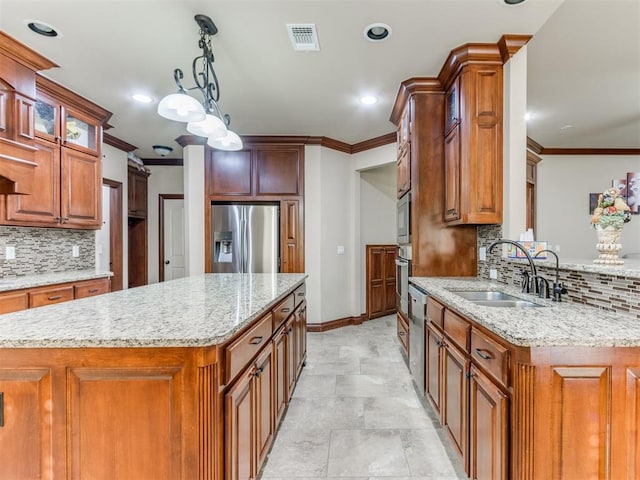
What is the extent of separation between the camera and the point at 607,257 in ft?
5.54

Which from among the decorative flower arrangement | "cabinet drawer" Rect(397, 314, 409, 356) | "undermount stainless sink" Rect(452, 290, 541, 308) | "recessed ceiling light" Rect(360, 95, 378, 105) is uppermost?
"recessed ceiling light" Rect(360, 95, 378, 105)

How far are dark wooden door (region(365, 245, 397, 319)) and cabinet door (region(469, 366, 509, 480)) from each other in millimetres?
3565

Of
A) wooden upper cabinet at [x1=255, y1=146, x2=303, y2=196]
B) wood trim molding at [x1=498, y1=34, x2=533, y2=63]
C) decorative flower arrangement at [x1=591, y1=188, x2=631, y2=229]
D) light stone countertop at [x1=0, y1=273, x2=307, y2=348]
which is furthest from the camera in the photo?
wooden upper cabinet at [x1=255, y1=146, x2=303, y2=196]

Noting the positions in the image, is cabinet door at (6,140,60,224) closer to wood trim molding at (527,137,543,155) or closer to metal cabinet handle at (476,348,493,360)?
metal cabinet handle at (476,348,493,360)

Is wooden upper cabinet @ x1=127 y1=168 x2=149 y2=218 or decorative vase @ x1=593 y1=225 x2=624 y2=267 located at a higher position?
wooden upper cabinet @ x1=127 y1=168 x2=149 y2=218

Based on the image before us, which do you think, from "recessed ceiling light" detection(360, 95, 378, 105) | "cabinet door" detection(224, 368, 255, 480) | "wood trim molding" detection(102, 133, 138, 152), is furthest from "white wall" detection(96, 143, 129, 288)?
"cabinet door" detection(224, 368, 255, 480)

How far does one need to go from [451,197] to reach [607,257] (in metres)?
1.13

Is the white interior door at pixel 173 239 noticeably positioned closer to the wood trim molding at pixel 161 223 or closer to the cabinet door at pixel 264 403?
the wood trim molding at pixel 161 223

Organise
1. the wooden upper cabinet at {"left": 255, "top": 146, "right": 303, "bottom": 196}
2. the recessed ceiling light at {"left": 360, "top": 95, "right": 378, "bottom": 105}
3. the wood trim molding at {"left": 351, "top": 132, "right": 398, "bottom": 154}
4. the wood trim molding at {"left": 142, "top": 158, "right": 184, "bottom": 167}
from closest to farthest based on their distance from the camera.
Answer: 1. the recessed ceiling light at {"left": 360, "top": 95, "right": 378, "bottom": 105}
2. the wood trim molding at {"left": 351, "top": 132, "right": 398, "bottom": 154}
3. the wooden upper cabinet at {"left": 255, "top": 146, "right": 303, "bottom": 196}
4. the wood trim molding at {"left": 142, "top": 158, "right": 184, "bottom": 167}

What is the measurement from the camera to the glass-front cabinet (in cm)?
289

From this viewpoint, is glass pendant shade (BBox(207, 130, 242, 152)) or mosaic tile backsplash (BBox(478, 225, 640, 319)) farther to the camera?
glass pendant shade (BBox(207, 130, 242, 152))

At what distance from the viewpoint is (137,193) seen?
5.25 meters

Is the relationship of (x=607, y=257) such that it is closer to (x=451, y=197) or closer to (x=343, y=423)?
(x=451, y=197)

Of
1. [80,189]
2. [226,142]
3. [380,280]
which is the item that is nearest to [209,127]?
[226,142]
